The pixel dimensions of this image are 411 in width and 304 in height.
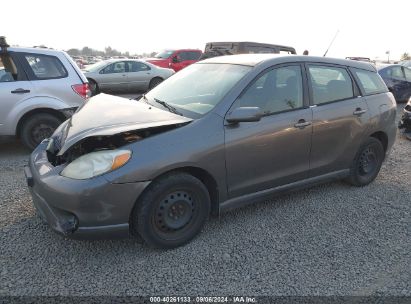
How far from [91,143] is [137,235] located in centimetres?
90

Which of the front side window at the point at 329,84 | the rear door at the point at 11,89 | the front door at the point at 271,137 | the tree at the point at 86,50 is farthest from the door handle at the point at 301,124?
the tree at the point at 86,50

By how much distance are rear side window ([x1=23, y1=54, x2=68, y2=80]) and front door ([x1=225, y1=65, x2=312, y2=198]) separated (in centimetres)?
365

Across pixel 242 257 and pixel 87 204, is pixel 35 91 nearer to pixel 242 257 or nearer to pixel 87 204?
pixel 87 204

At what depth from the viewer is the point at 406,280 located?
2836 millimetres

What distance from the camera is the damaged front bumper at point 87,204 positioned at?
8.89 feet

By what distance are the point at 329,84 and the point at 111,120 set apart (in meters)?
2.42

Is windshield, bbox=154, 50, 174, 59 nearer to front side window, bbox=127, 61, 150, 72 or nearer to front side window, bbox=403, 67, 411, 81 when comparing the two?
front side window, bbox=127, 61, 150, 72

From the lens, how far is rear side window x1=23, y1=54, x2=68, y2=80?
5660mm

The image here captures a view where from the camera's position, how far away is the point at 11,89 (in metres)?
5.47

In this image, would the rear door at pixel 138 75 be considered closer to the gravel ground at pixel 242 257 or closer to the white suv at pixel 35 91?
the white suv at pixel 35 91

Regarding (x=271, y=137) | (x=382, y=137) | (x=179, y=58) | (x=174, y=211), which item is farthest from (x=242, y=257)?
(x=179, y=58)

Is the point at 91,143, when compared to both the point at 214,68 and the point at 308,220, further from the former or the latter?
the point at 308,220

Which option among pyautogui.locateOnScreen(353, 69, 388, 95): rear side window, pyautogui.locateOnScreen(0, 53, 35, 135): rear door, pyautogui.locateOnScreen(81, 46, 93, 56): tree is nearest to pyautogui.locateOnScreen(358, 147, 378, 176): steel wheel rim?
pyautogui.locateOnScreen(353, 69, 388, 95): rear side window

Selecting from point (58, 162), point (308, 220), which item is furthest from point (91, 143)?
point (308, 220)
